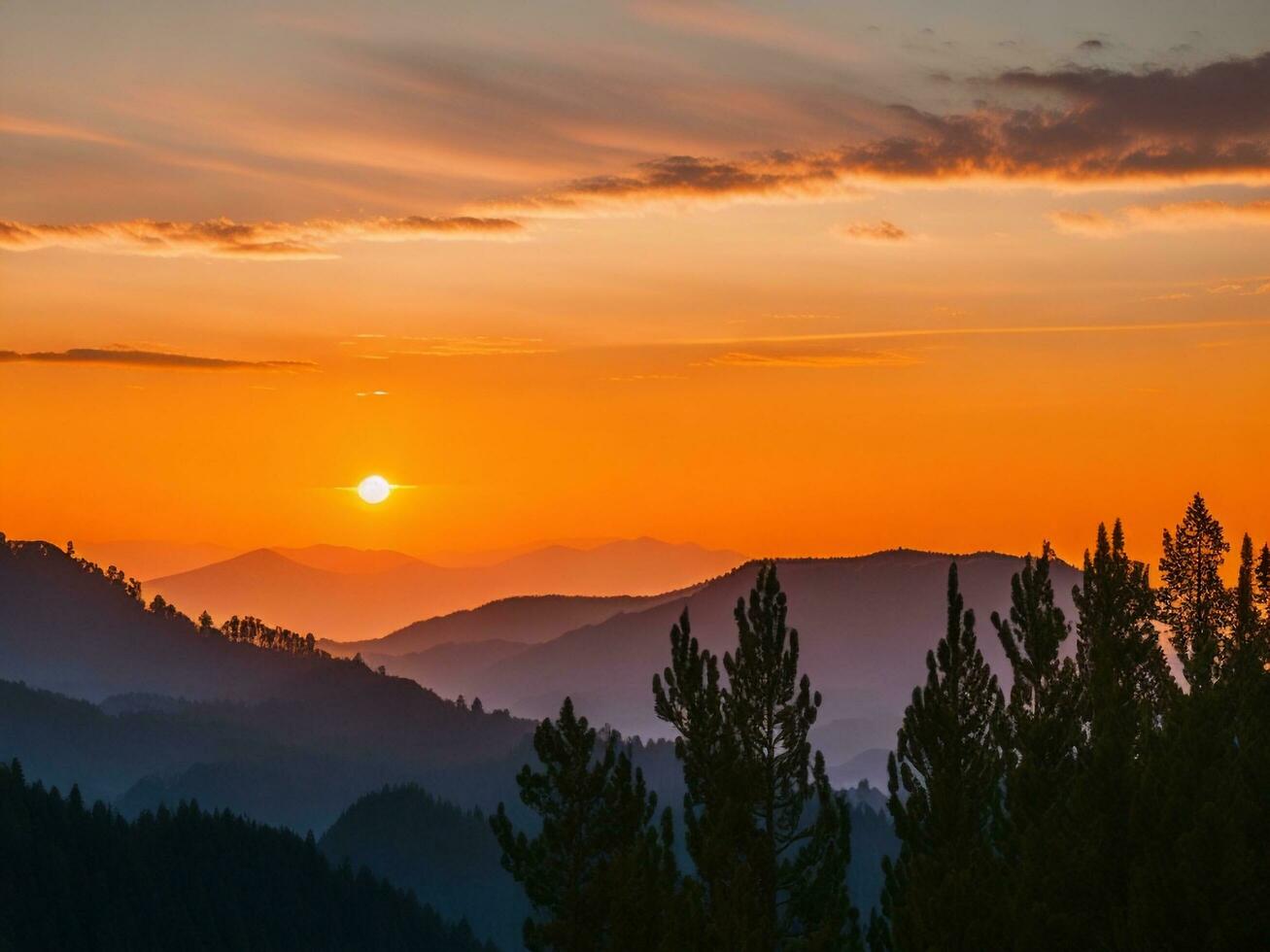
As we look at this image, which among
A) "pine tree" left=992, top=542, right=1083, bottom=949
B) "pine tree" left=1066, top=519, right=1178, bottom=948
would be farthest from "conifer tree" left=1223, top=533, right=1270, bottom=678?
"pine tree" left=992, top=542, right=1083, bottom=949

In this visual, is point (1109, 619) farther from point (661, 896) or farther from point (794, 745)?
point (661, 896)

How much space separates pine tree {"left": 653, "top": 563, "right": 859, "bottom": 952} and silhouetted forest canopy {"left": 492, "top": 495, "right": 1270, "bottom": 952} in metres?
0.08

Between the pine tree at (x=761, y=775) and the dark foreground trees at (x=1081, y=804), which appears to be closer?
the dark foreground trees at (x=1081, y=804)

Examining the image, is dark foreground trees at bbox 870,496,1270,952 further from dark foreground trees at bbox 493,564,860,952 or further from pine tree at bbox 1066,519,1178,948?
dark foreground trees at bbox 493,564,860,952

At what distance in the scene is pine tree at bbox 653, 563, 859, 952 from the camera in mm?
52688

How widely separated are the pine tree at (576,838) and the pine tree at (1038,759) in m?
11.1

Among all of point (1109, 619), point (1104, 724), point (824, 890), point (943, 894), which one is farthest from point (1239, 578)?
point (943, 894)

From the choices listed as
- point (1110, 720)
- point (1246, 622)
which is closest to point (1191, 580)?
point (1246, 622)

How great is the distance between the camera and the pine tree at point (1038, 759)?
45.4 m

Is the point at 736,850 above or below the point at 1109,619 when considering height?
below

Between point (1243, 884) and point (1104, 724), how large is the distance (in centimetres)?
981

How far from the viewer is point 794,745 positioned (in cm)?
5588

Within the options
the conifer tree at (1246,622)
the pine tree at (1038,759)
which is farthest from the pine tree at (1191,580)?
the pine tree at (1038,759)

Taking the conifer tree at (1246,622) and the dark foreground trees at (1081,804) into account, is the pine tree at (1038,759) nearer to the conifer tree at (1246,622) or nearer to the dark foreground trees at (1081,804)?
the dark foreground trees at (1081,804)
